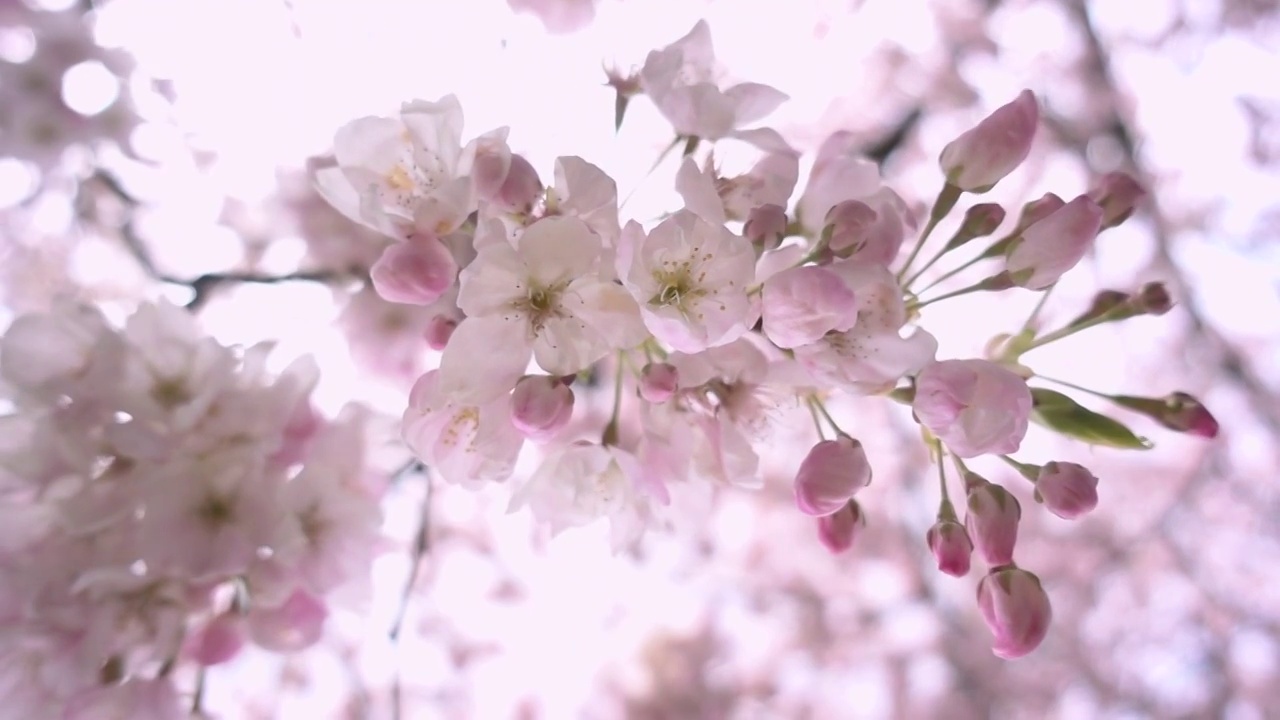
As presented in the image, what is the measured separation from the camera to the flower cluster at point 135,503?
2.21ft

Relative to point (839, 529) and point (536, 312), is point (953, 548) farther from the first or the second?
point (536, 312)

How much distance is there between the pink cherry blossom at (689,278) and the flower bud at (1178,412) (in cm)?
33

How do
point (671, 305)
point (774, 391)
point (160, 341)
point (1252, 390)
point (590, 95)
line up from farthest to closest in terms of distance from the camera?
1. point (1252, 390)
2. point (590, 95)
3. point (160, 341)
4. point (774, 391)
5. point (671, 305)

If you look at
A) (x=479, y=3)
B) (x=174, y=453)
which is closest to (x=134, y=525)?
(x=174, y=453)

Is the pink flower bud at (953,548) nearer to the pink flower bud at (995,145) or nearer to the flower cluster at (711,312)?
the flower cluster at (711,312)

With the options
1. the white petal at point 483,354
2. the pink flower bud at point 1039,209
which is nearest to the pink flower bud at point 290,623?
the white petal at point 483,354

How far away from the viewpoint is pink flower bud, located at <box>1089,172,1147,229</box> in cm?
64

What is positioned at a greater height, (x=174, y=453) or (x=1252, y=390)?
(x=174, y=453)

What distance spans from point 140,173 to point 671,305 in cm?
100

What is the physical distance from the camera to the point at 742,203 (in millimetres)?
605

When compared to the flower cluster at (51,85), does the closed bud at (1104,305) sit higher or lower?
higher

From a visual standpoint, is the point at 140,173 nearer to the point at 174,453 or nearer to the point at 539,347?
the point at 174,453

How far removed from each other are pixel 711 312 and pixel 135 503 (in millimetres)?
505

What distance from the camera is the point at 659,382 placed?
55 centimetres
